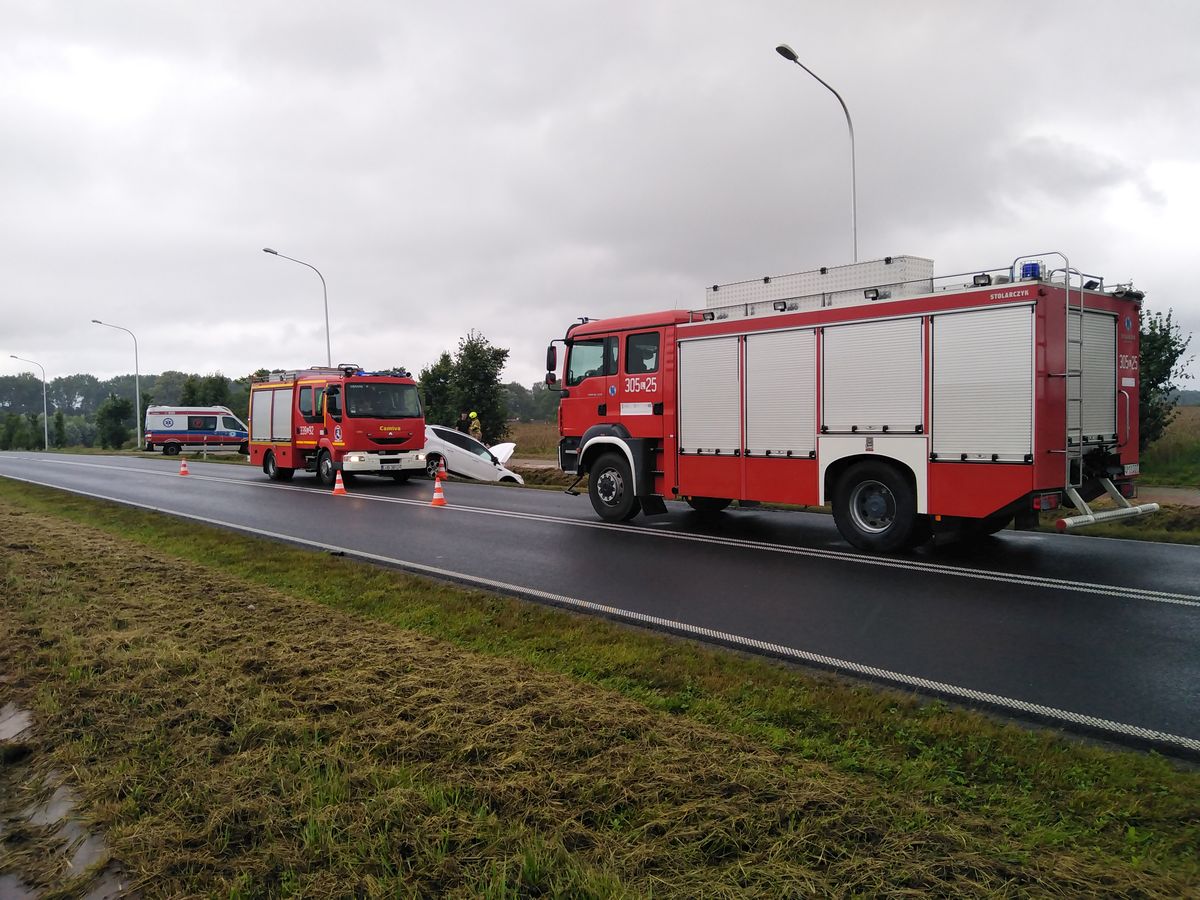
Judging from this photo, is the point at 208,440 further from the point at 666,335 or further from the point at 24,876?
the point at 24,876

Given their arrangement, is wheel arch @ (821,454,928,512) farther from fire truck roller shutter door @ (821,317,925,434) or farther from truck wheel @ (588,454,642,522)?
truck wheel @ (588,454,642,522)

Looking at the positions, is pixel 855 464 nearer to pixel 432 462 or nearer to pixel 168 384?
pixel 432 462

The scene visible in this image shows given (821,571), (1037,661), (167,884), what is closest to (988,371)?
→ (821,571)

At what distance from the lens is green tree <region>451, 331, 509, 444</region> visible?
31703mm

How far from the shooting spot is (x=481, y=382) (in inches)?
1259

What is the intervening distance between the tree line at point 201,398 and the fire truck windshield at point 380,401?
0.89 metres

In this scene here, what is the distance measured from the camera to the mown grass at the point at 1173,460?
17.3 metres

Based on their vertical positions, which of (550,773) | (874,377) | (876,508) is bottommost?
(550,773)

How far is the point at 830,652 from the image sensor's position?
5855 mm

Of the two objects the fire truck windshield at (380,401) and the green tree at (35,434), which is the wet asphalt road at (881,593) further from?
the green tree at (35,434)

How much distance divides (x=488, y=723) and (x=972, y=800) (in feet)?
7.43

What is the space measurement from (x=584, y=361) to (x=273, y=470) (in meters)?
14.0

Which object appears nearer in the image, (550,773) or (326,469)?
(550,773)

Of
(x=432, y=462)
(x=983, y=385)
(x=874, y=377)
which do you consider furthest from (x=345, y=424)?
(x=983, y=385)
